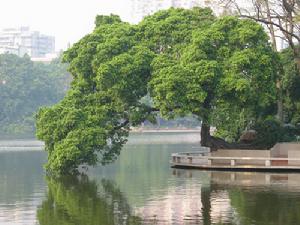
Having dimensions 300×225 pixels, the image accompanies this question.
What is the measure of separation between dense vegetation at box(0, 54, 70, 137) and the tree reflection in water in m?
116

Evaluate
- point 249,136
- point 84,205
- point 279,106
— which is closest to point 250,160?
point 249,136

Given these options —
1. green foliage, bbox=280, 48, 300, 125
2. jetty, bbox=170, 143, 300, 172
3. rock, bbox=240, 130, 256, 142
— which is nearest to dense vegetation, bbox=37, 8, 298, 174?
rock, bbox=240, 130, 256, 142

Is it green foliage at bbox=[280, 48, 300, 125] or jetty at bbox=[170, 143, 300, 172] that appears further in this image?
green foliage at bbox=[280, 48, 300, 125]

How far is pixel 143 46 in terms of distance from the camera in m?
51.6

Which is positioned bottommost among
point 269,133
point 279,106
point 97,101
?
point 269,133

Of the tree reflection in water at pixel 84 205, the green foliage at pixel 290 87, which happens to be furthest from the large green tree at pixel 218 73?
the tree reflection in water at pixel 84 205

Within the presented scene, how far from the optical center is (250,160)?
49.1 m

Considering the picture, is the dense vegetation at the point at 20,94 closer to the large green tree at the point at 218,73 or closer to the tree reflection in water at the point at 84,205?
the large green tree at the point at 218,73

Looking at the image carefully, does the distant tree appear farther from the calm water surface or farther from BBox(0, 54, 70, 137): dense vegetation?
BBox(0, 54, 70, 137): dense vegetation

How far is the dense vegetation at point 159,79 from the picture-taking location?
47.1 meters

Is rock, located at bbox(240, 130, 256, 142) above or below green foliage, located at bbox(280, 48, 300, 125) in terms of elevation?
below

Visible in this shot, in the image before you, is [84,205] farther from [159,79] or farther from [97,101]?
[97,101]

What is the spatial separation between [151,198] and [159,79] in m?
14.9

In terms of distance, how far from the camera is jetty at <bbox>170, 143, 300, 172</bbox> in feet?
155
